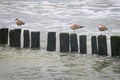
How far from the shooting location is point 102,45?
14617 mm

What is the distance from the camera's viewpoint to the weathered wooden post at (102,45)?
1455cm

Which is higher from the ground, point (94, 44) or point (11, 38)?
point (11, 38)

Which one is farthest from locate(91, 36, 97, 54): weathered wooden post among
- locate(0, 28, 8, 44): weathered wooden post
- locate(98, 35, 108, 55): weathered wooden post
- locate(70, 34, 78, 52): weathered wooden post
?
locate(0, 28, 8, 44): weathered wooden post

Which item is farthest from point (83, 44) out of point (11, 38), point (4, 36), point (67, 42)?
point (4, 36)

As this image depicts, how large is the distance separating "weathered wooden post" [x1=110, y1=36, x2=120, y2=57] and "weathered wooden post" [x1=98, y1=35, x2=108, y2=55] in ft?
1.12

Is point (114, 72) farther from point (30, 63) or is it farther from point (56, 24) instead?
point (56, 24)

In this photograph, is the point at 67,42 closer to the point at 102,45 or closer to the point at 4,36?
the point at 102,45

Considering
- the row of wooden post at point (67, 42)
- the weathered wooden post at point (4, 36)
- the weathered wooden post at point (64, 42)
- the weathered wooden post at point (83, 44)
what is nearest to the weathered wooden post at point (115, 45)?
the row of wooden post at point (67, 42)

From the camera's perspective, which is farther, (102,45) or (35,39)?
(35,39)

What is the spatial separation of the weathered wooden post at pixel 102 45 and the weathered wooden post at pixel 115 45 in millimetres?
341

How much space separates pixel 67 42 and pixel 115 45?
1.83 metres

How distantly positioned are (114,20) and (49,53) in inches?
350

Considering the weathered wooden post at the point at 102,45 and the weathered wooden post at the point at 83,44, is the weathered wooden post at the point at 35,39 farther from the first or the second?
the weathered wooden post at the point at 102,45

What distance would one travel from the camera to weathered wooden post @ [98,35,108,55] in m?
14.6
